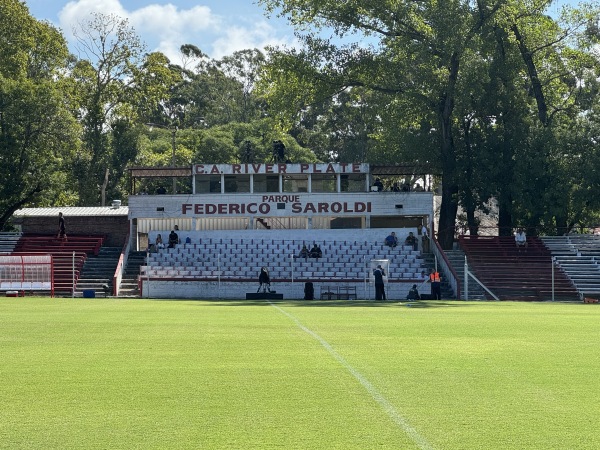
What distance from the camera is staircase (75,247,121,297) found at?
4694 centimetres

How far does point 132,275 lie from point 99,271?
5.64ft

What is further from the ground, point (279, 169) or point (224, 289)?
point (279, 169)

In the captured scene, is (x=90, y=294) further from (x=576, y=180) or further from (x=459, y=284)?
(x=576, y=180)

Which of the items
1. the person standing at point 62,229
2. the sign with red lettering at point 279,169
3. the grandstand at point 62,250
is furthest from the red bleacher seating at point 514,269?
the person standing at point 62,229

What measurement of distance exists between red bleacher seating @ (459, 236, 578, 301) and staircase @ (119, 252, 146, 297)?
55.4 feet

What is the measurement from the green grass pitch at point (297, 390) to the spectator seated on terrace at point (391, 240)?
1326 inches

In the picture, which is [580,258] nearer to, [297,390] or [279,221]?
[279,221]

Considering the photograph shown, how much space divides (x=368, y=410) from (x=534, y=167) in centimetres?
4744

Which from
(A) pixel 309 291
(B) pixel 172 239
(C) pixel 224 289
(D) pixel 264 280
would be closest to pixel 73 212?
(B) pixel 172 239

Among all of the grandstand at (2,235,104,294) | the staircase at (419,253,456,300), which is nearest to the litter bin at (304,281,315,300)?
the staircase at (419,253,456,300)

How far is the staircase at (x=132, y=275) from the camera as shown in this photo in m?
46.9

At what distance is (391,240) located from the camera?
51.1 meters

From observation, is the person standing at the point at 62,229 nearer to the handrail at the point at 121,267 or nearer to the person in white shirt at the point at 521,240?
the handrail at the point at 121,267

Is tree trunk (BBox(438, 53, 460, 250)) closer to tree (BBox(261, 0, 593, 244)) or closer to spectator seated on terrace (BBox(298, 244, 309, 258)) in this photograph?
tree (BBox(261, 0, 593, 244))
